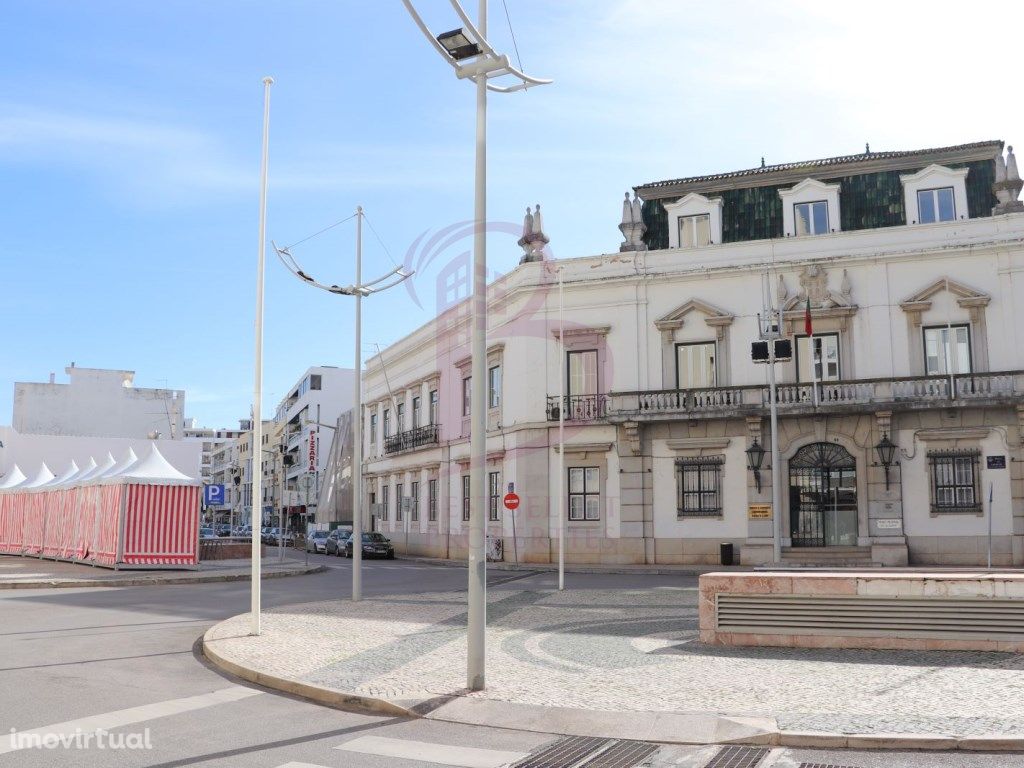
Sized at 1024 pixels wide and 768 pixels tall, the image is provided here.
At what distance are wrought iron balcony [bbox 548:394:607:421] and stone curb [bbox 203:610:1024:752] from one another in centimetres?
2410

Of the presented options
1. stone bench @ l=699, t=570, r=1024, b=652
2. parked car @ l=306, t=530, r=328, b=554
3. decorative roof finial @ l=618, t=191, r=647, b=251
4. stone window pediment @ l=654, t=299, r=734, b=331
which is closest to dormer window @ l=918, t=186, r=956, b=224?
stone window pediment @ l=654, t=299, r=734, b=331

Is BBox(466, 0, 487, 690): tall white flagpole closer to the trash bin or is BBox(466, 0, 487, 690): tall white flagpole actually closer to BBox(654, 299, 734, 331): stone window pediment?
the trash bin

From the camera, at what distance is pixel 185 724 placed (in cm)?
813

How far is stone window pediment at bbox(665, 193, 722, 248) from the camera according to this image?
34281mm

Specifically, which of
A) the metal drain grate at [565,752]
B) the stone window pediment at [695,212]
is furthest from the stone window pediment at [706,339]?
the metal drain grate at [565,752]

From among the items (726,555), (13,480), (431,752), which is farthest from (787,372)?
(13,480)

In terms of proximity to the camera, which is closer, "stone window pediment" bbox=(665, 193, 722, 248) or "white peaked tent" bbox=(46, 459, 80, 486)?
"stone window pediment" bbox=(665, 193, 722, 248)

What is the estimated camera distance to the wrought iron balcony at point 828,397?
29.0 metres

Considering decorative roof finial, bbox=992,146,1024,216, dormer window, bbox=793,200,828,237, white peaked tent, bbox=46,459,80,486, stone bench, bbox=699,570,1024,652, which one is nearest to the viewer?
stone bench, bbox=699,570,1024,652

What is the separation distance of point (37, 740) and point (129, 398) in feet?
224

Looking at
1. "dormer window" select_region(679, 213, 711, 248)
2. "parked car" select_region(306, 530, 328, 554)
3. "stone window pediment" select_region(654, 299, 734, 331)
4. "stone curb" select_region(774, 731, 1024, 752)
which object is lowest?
"parked car" select_region(306, 530, 328, 554)

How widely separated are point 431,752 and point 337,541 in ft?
135

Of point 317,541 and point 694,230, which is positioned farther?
point 317,541

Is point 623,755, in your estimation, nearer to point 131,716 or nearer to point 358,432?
point 131,716
